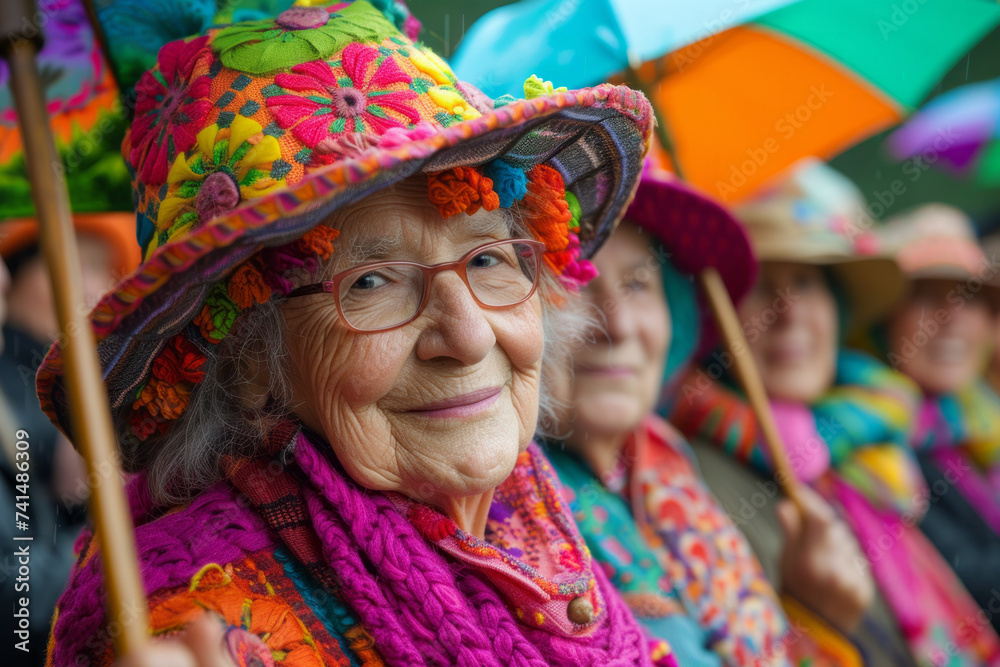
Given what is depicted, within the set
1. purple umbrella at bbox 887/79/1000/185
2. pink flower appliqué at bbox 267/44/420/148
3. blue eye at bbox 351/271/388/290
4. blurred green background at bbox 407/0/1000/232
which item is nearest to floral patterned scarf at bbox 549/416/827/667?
blue eye at bbox 351/271/388/290

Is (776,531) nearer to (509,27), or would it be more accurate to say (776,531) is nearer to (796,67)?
(796,67)

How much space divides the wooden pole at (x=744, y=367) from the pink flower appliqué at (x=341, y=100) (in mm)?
2076

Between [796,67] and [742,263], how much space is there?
0.78 m

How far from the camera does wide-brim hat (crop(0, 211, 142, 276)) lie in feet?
9.50

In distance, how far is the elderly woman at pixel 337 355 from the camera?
4.59 feet

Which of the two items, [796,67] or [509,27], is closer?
[509,27]

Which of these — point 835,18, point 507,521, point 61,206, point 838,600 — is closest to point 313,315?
point 61,206

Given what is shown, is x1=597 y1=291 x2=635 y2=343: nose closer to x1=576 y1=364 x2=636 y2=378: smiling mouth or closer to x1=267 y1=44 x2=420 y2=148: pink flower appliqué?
x1=576 y1=364 x2=636 y2=378: smiling mouth

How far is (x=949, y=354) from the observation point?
449 cm

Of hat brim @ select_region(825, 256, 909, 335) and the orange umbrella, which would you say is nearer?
the orange umbrella

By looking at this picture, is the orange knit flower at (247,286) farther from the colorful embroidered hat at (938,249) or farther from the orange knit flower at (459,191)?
the colorful embroidered hat at (938,249)

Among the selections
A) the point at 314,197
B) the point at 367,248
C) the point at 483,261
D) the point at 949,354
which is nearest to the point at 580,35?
the point at 483,261

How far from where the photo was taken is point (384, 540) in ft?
4.90

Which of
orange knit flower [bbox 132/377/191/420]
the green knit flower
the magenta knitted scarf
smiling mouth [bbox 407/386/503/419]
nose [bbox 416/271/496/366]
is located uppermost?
the green knit flower
